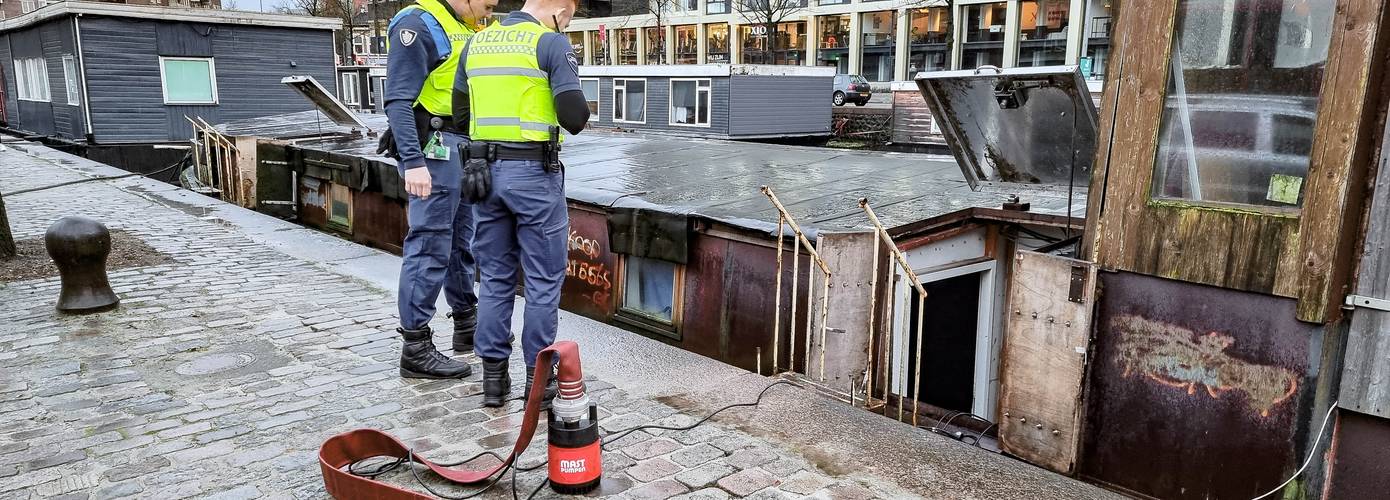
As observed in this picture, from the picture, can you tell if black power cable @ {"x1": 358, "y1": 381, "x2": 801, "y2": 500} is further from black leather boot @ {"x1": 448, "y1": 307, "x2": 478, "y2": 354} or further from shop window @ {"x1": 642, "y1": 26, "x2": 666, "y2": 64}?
shop window @ {"x1": 642, "y1": 26, "x2": 666, "y2": 64}

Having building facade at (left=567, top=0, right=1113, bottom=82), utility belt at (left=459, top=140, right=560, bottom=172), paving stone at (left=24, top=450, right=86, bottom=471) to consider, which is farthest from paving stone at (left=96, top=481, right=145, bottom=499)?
building facade at (left=567, top=0, right=1113, bottom=82)

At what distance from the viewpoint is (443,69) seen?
15.2 feet

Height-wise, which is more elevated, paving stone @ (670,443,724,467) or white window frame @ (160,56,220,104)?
white window frame @ (160,56,220,104)

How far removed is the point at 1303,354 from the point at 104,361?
674 centimetres

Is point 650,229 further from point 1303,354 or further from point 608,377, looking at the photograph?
point 1303,354

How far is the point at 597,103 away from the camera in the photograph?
1096 inches

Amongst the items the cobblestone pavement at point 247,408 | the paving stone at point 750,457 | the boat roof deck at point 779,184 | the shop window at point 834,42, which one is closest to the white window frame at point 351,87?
the boat roof deck at point 779,184

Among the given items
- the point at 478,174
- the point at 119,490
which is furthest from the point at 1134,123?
the point at 119,490

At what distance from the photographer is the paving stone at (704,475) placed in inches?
144

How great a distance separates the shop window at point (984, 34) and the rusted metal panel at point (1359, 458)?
139 ft

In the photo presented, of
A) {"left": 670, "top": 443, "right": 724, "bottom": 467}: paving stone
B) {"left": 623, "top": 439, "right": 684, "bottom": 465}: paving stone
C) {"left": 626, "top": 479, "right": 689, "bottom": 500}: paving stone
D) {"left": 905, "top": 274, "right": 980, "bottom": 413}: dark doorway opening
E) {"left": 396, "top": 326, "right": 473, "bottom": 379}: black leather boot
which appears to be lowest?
{"left": 905, "top": 274, "right": 980, "bottom": 413}: dark doorway opening

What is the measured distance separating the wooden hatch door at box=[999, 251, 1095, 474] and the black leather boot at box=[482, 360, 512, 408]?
11.0ft

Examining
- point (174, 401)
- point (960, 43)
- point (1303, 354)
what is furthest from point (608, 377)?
point (960, 43)

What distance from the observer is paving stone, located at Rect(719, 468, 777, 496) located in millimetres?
3607
